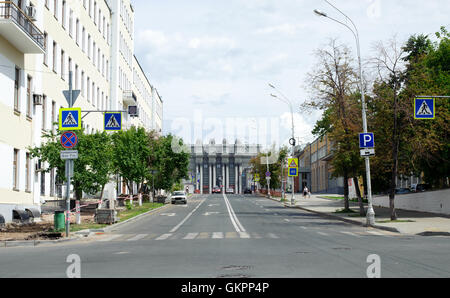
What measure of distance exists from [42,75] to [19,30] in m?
8.20

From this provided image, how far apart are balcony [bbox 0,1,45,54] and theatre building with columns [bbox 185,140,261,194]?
147498 mm

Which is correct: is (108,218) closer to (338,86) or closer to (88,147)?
(88,147)

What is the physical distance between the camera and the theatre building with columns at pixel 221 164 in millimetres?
178375

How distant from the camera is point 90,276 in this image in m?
10.2

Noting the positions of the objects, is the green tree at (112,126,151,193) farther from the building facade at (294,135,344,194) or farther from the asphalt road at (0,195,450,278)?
the building facade at (294,135,344,194)

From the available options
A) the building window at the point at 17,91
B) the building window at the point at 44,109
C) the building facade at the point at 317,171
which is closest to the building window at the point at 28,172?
the building window at the point at 17,91

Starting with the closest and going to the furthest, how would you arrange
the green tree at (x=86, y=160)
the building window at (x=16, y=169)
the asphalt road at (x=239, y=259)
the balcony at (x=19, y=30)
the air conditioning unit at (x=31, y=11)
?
1. the asphalt road at (x=239, y=259)
2. the balcony at (x=19, y=30)
3. the building window at (x=16, y=169)
4. the air conditioning unit at (x=31, y=11)
5. the green tree at (x=86, y=160)

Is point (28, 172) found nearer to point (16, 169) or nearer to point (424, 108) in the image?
point (16, 169)

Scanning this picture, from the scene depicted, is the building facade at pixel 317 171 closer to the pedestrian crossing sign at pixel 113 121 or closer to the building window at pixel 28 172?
the pedestrian crossing sign at pixel 113 121

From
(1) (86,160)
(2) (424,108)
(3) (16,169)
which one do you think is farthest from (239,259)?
(3) (16,169)

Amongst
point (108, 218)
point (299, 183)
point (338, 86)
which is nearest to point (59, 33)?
point (108, 218)

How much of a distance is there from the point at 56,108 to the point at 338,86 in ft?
64.0

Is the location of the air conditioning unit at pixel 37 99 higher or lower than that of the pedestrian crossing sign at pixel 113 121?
higher

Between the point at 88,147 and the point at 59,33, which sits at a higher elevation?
the point at 59,33
